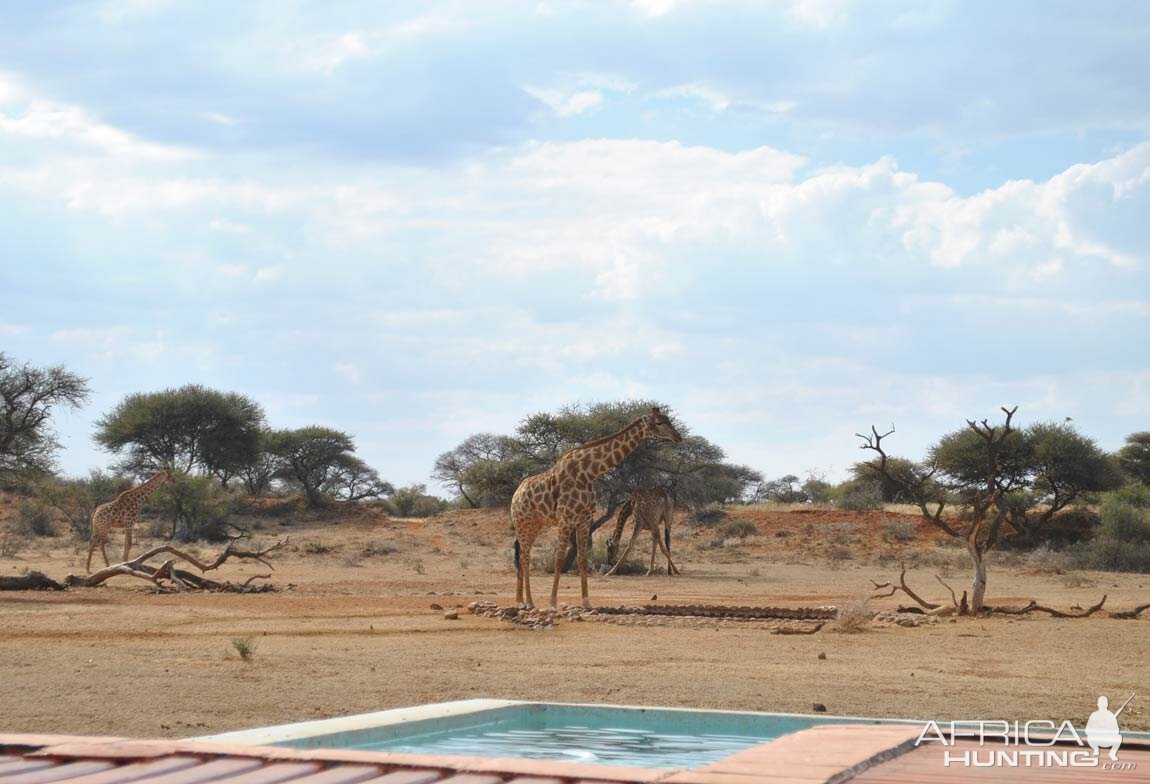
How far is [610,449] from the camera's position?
19891mm

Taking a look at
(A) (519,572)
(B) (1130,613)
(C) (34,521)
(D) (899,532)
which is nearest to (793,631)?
(B) (1130,613)

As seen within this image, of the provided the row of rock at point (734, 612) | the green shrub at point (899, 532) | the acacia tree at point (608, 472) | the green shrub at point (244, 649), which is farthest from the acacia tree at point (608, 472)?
the green shrub at point (244, 649)

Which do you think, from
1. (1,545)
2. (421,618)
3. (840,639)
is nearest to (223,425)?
(1,545)

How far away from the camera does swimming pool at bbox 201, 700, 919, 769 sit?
7.91 meters

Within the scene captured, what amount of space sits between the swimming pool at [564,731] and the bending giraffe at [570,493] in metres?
10.3

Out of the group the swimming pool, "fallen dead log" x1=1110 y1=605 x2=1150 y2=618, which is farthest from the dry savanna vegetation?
the swimming pool

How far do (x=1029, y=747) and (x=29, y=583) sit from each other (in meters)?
18.4

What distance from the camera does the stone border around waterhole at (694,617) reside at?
16.8 metres

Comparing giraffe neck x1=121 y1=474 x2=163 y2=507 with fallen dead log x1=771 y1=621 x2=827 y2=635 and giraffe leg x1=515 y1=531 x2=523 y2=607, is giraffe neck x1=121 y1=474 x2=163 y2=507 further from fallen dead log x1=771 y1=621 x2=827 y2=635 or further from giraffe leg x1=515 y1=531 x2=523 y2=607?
fallen dead log x1=771 y1=621 x2=827 y2=635

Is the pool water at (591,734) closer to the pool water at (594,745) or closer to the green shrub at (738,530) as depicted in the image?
the pool water at (594,745)

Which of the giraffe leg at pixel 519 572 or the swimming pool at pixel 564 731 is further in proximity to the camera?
the giraffe leg at pixel 519 572

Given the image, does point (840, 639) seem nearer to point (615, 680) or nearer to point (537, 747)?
point (615, 680)

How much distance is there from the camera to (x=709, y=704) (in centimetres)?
1024

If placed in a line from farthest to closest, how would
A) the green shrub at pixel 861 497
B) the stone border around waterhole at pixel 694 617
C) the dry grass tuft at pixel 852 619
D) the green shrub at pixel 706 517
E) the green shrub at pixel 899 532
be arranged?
the green shrub at pixel 861 497
the green shrub at pixel 706 517
the green shrub at pixel 899 532
the stone border around waterhole at pixel 694 617
the dry grass tuft at pixel 852 619
